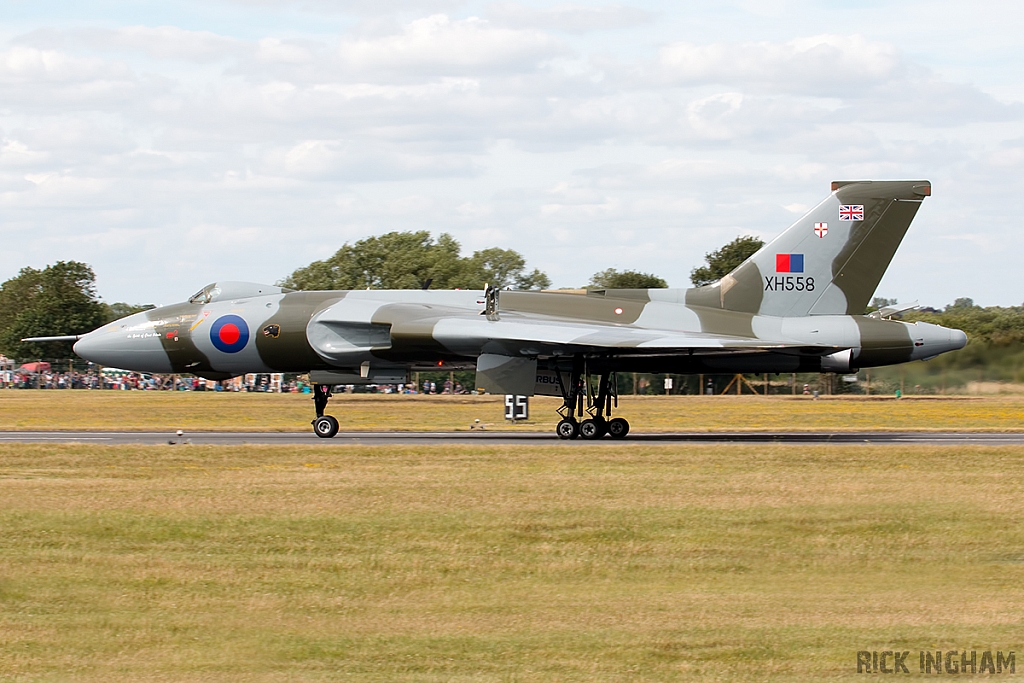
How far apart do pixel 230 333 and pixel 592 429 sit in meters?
8.08

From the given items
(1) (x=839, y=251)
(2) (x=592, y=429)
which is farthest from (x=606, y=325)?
(1) (x=839, y=251)

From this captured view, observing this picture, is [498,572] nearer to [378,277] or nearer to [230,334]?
[230,334]

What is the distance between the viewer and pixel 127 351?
83.0 feet

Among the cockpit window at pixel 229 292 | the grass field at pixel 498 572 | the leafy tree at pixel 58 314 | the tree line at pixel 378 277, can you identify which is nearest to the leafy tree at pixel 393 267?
the tree line at pixel 378 277

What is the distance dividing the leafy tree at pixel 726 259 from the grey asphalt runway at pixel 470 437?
146 feet

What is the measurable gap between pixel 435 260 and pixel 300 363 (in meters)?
49.0

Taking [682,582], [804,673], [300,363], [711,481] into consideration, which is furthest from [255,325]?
[804,673]

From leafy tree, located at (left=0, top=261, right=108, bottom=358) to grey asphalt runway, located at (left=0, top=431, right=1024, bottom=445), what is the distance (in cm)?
4943

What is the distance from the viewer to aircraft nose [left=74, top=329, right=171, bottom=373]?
25172mm

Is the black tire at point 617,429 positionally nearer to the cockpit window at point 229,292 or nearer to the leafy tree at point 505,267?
the cockpit window at point 229,292

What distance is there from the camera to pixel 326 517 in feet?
39.2

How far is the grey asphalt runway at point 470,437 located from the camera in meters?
→ 23.0

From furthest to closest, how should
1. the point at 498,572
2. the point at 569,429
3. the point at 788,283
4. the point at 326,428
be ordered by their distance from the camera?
1. the point at 326,428
2. the point at 569,429
3. the point at 788,283
4. the point at 498,572

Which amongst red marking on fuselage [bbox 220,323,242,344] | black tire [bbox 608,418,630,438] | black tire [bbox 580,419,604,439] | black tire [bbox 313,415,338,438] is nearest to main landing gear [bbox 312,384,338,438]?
black tire [bbox 313,415,338,438]
